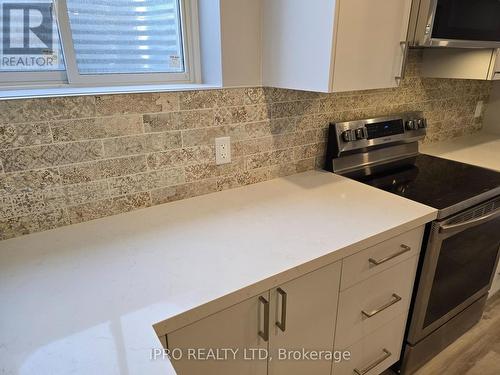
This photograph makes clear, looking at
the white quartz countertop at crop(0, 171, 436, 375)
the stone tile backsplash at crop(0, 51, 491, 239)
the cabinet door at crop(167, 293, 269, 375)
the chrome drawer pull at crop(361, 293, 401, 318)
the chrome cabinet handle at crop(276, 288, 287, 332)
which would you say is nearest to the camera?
the white quartz countertop at crop(0, 171, 436, 375)

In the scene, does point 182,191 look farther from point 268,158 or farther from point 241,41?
point 241,41

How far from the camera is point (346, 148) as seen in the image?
1653 mm

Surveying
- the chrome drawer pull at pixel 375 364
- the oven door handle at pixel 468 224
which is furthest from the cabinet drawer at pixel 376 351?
the oven door handle at pixel 468 224

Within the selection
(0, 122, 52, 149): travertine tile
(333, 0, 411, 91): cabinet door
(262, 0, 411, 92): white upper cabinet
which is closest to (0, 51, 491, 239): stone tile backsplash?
(0, 122, 52, 149): travertine tile

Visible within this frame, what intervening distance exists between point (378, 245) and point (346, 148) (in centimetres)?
A: 62

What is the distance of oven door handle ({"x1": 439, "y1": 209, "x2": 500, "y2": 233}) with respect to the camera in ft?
4.30

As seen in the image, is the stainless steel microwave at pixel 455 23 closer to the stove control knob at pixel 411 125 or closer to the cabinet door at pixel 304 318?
the stove control knob at pixel 411 125

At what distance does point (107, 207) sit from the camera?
4.08 ft

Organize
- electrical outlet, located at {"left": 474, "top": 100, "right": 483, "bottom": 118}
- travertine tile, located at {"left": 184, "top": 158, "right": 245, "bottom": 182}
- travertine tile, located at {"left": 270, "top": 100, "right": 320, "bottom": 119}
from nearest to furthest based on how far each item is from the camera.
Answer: travertine tile, located at {"left": 184, "top": 158, "right": 245, "bottom": 182} < travertine tile, located at {"left": 270, "top": 100, "right": 320, "bottom": 119} < electrical outlet, located at {"left": 474, "top": 100, "right": 483, "bottom": 118}

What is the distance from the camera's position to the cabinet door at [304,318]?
100 cm

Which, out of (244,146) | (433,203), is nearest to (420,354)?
(433,203)

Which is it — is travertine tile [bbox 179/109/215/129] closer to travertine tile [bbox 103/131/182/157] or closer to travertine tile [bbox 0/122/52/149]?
travertine tile [bbox 103/131/182/157]

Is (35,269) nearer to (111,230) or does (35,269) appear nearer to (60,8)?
(111,230)

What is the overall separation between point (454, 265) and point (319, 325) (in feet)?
2.50
